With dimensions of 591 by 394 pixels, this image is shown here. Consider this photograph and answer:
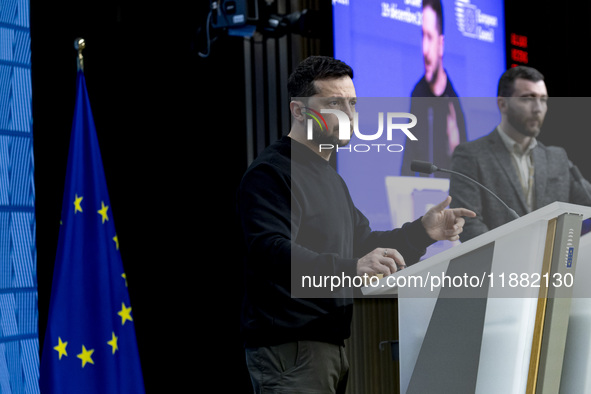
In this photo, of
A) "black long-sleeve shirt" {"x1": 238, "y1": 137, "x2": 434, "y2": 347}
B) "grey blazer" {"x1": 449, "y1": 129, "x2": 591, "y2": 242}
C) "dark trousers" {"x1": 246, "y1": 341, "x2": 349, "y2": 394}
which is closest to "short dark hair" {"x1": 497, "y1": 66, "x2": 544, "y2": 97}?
"grey blazer" {"x1": 449, "y1": 129, "x2": 591, "y2": 242}

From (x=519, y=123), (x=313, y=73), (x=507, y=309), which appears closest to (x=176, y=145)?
(x=313, y=73)

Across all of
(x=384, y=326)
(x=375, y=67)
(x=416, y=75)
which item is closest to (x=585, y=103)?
(x=416, y=75)

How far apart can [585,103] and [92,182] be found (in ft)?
9.60

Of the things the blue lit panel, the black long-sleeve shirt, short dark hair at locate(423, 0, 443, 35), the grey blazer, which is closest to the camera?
the black long-sleeve shirt

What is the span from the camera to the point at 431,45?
12.1 ft

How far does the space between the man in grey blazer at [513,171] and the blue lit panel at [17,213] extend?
69.3 inches

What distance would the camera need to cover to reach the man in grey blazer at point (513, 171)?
339 centimetres

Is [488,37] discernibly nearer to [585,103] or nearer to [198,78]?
[585,103]

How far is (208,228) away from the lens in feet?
10.5

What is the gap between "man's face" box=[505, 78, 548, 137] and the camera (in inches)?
145

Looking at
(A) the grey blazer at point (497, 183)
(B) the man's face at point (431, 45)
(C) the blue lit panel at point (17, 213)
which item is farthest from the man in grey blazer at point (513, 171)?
(C) the blue lit panel at point (17, 213)

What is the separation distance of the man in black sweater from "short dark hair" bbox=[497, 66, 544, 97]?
6.33 feet

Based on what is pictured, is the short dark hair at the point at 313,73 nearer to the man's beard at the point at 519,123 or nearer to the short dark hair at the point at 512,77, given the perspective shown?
the man's beard at the point at 519,123

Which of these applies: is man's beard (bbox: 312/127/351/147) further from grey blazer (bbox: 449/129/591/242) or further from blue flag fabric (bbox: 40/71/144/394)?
grey blazer (bbox: 449/129/591/242)
